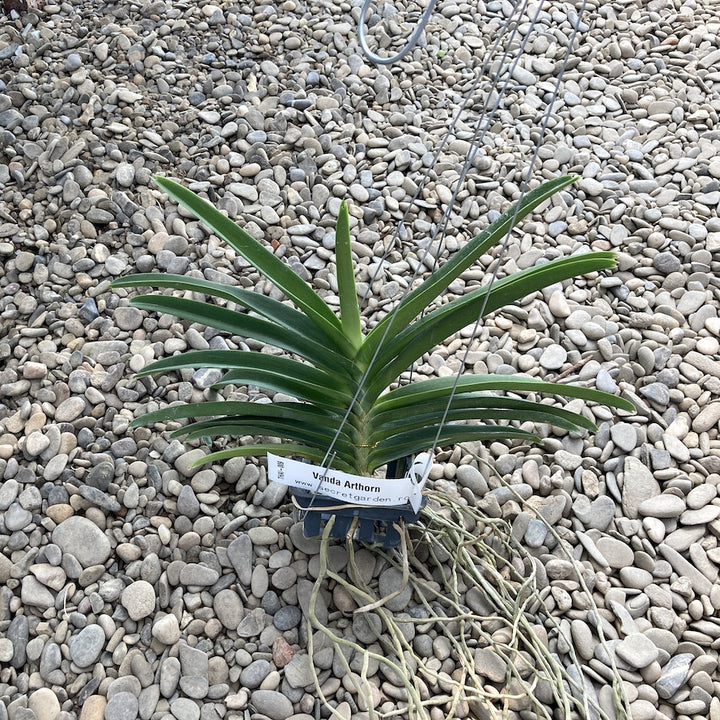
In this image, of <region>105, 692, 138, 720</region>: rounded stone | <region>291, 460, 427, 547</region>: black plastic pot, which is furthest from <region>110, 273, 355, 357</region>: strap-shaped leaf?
<region>105, 692, 138, 720</region>: rounded stone

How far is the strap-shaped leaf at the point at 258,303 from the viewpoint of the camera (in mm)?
1296

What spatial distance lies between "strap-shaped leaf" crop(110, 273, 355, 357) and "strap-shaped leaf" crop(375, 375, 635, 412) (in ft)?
0.34

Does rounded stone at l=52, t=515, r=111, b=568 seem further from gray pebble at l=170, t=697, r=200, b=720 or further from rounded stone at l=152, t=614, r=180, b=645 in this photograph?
gray pebble at l=170, t=697, r=200, b=720

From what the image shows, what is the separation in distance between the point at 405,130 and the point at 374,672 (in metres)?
1.35

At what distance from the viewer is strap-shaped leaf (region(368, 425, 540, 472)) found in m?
1.31

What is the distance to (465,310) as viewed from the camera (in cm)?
121

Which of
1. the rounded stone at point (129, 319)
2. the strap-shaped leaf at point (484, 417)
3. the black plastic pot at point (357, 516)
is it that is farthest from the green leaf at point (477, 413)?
the rounded stone at point (129, 319)

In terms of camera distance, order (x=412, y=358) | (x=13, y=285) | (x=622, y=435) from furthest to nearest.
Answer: (x=13, y=285)
(x=622, y=435)
(x=412, y=358)

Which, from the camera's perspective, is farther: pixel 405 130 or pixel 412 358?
pixel 405 130

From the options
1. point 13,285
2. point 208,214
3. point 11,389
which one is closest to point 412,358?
point 208,214

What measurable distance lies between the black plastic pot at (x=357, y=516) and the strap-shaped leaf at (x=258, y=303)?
231 millimetres

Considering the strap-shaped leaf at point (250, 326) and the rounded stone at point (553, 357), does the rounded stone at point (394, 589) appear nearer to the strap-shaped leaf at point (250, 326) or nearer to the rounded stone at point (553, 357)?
the strap-shaped leaf at point (250, 326)

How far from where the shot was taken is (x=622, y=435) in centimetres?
161

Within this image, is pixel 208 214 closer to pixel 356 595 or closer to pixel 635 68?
pixel 356 595
